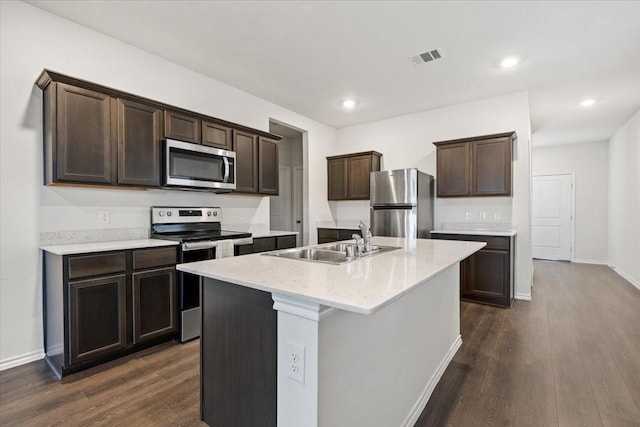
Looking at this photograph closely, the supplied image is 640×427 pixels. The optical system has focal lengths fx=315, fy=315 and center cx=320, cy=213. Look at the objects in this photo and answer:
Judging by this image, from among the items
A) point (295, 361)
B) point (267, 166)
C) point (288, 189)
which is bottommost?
point (295, 361)

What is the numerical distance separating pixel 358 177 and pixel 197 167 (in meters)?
2.77

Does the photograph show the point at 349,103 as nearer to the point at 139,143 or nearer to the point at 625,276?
the point at 139,143

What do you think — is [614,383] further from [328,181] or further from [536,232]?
[536,232]

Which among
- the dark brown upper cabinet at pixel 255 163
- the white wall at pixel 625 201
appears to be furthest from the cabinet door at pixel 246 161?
the white wall at pixel 625 201

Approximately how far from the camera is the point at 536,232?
7.39 m

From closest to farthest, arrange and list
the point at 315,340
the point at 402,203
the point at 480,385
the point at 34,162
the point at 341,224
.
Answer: the point at 315,340
the point at 480,385
the point at 34,162
the point at 402,203
the point at 341,224

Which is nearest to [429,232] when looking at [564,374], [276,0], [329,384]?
[564,374]

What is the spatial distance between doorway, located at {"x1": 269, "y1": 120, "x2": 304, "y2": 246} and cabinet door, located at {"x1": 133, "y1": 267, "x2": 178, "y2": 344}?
3.84 meters

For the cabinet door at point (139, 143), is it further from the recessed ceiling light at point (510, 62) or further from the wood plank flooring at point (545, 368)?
the recessed ceiling light at point (510, 62)

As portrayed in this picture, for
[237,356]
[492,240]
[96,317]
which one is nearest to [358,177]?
[492,240]

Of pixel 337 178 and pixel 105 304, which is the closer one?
pixel 105 304

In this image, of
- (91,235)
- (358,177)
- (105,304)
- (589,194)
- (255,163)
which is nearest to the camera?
(105,304)

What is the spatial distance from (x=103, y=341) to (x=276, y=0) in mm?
2795

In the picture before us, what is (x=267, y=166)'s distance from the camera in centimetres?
396
